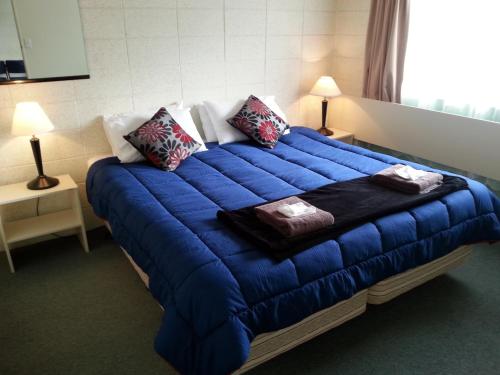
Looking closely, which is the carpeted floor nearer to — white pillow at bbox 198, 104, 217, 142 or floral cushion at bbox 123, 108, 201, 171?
floral cushion at bbox 123, 108, 201, 171

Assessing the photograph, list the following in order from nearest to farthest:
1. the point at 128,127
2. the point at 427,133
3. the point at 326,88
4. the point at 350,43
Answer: the point at 128,127 < the point at 427,133 < the point at 326,88 < the point at 350,43

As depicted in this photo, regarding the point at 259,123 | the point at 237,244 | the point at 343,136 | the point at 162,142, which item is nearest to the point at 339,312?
the point at 237,244

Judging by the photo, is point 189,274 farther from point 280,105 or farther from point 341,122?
point 341,122

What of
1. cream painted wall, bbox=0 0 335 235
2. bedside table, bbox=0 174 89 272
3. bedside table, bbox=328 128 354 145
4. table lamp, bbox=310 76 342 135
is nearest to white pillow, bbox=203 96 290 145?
cream painted wall, bbox=0 0 335 235

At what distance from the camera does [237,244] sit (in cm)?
185

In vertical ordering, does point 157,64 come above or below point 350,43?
below

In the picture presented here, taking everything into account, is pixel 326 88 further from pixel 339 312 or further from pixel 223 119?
pixel 339 312

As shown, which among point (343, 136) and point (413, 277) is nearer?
point (413, 277)

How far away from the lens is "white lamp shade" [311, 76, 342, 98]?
3.89 m

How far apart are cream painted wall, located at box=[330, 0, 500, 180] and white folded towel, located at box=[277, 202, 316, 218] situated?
1.80 metres

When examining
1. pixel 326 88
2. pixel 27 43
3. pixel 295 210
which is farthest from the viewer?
pixel 326 88

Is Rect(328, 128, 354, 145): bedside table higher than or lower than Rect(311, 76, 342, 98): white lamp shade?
lower

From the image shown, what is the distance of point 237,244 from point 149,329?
81 cm

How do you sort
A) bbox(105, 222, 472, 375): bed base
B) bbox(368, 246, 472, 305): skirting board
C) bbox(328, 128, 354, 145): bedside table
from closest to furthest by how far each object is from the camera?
bbox(105, 222, 472, 375): bed base < bbox(368, 246, 472, 305): skirting board < bbox(328, 128, 354, 145): bedside table
